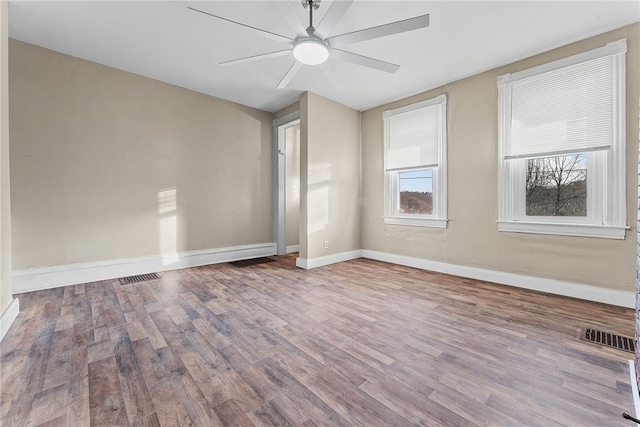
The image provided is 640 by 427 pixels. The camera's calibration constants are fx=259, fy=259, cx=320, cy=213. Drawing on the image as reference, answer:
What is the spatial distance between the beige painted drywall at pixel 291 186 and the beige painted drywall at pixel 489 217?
1.96 meters

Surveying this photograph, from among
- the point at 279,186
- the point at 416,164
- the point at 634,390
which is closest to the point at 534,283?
the point at 634,390

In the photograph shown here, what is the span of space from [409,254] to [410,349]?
264 centimetres

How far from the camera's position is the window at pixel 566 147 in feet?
8.57

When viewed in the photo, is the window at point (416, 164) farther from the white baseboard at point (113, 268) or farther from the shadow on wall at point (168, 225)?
the shadow on wall at point (168, 225)

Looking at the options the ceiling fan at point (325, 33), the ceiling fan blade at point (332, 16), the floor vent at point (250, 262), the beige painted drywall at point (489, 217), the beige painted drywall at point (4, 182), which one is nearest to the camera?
the ceiling fan blade at point (332, 16)

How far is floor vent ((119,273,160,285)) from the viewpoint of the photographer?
3389mm

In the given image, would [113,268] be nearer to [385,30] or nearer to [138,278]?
[138,278]

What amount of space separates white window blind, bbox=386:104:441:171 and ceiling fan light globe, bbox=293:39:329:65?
93.7 inches

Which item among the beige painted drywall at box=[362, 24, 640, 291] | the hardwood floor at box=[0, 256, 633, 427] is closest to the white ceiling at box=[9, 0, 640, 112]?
the beige painted drywall at box=[362, 24, 640, 291]

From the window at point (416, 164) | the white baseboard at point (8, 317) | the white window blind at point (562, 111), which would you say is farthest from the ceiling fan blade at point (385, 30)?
the white baseboard at point (8, 317)

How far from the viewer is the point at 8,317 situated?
2.15 metres

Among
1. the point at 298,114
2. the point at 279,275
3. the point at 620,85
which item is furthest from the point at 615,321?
the point at 298,114

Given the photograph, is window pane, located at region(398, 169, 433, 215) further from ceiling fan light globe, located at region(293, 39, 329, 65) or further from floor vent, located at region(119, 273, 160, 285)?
floor vent, located at region(119, 273, 160, 285)

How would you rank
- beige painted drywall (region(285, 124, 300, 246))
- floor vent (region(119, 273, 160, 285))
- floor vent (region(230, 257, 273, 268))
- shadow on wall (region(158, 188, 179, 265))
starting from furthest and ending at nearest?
beige painted drywall (region(285, 124, 300, 246)), floor vent (region(230, 257, 273, 268)), shadow on wall (region(158, 188, 179, 265)), floor vent (region(119, 273, 160, 285))
